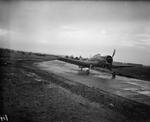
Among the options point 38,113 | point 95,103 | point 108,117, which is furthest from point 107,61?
point 38,113

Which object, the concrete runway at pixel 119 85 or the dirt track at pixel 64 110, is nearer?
the dirt track at pixel 64 110

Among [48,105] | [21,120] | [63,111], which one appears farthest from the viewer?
[48,105]

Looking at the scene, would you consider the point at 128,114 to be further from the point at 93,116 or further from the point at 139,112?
the point at 93,116

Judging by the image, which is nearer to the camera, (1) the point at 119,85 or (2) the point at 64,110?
(2) the point at 64,110

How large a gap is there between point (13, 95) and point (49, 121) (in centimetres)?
279

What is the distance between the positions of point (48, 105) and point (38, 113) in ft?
2.50

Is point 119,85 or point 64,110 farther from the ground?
point 64,110

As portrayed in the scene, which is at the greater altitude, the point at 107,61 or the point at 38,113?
the point at 107,61

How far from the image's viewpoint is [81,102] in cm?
595

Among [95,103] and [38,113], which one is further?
[95,103]

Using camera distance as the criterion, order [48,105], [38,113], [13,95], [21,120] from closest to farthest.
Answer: [21,120] → [38,113] → [48,105] → [13,95]

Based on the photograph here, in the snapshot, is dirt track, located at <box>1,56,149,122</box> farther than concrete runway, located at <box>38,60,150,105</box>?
No

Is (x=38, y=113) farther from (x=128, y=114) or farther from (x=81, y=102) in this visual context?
(x=128, y=114)

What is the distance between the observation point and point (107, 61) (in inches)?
646
